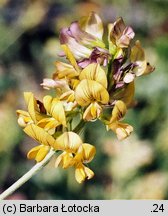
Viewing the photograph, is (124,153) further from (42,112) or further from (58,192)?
(42,112)

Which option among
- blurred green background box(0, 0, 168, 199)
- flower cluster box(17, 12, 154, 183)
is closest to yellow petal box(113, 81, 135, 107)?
flower cluster box(17, 12, 154, 183)

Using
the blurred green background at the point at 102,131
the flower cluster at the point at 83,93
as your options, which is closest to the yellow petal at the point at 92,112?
the flower cluster at the point at 83,93

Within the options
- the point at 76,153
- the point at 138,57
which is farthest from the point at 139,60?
the point at 76,153

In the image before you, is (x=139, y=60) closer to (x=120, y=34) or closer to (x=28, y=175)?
(x=120, y=34)

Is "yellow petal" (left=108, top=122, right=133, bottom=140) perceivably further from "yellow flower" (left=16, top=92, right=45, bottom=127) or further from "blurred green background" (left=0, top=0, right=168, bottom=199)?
"blurred green background" (left=0, top=0, right=168, bottom=199)
